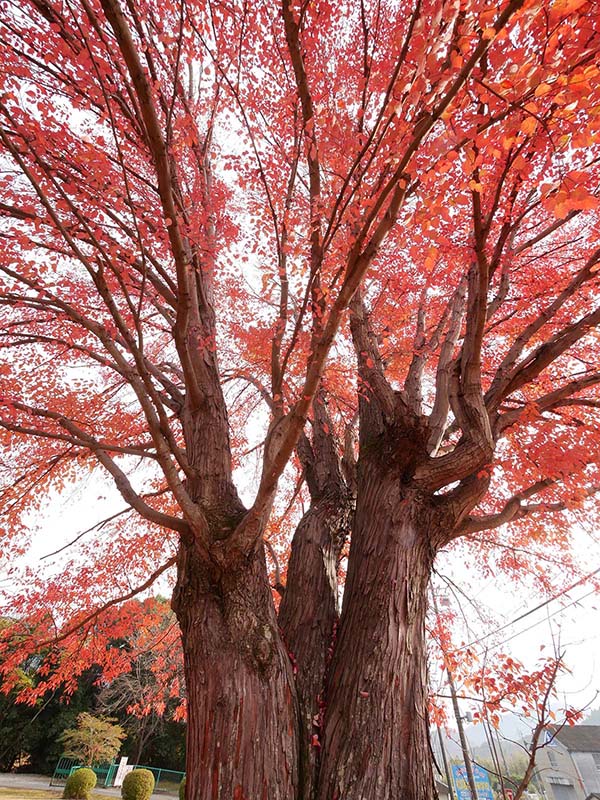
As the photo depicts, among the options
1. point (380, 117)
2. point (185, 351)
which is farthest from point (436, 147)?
point (185, 351)

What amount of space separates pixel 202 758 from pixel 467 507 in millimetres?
2561

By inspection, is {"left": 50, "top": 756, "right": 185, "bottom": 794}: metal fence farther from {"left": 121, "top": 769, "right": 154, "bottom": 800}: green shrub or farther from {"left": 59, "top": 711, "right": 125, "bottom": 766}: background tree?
{"left": 121, "top": 769, "right": 154, "bottom": 800}: green shrub

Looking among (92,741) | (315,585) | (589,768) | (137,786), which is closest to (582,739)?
(589,768)

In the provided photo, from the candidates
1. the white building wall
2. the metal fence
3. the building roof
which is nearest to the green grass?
the metal fence

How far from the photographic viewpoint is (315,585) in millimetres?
3609

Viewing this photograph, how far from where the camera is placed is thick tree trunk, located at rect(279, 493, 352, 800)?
2.79 meters

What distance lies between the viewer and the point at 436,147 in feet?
7.13

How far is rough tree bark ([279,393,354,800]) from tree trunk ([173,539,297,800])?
6.5 inches

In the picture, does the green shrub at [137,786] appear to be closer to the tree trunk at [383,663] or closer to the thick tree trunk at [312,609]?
the thick tree trunk at [312,609]

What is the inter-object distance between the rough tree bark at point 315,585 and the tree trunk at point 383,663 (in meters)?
0.11

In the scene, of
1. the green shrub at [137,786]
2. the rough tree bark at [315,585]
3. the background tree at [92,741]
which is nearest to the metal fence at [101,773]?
the background tree at [92,741]

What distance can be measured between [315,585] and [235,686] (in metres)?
1.16

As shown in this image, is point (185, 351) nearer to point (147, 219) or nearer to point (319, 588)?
point (319, 588)

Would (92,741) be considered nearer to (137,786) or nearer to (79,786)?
(79,786)
